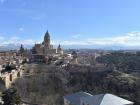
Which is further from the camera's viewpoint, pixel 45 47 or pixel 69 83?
pixel 45 47

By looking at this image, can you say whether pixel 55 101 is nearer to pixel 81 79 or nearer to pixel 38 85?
pixel 38 85

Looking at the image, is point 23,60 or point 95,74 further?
point 23,60

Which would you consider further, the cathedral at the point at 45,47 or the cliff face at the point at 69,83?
the cathedral at the point at 45,47

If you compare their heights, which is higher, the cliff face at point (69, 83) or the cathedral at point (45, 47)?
the cathedral at point (45, 47)

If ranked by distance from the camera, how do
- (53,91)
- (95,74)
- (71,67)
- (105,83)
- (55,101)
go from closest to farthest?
(55,101) < (53,91) < (105,83) < (95,74) < (71,67)

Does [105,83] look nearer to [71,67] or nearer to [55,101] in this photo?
[71,67]

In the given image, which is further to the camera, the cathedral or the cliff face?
the cathedral

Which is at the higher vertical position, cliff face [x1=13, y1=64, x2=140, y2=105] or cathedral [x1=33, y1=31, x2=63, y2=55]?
cathedral [x1=33, y1=31, x2=63, y2=55]

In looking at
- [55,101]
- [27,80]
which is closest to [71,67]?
A: [27,80]

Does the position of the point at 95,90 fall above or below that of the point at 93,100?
below

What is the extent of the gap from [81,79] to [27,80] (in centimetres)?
1176

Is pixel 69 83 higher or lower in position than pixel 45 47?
lower

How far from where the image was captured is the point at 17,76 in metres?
46.6

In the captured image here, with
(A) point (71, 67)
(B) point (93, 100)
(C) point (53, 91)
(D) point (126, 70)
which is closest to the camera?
(B) point (93, 100)
